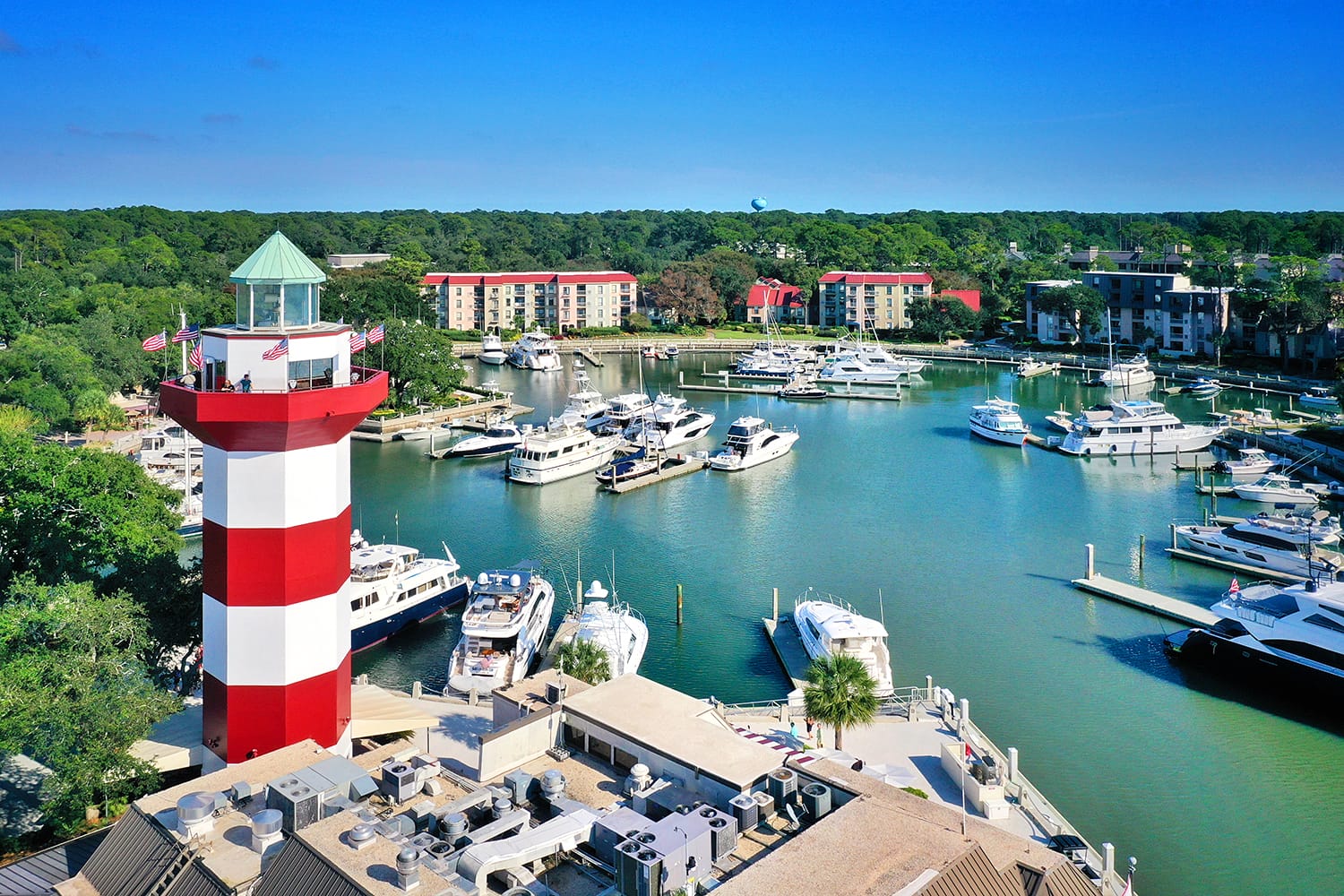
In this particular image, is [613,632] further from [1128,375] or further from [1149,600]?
[1128,375]

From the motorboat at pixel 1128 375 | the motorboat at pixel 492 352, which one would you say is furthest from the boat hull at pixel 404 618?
the motorboat at pixel 492 352

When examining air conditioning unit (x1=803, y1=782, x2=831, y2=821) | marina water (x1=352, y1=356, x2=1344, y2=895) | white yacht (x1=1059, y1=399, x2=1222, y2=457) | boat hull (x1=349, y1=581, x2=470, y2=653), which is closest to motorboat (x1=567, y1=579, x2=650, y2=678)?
marina water (x1=352, y1=356, x2=1344, y2=895)

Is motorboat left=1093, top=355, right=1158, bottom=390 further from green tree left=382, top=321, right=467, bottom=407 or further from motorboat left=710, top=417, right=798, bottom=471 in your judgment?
green tree left=382, top=321, right=467, bottom=407

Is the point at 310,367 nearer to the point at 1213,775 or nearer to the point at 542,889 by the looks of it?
the point at 542,889

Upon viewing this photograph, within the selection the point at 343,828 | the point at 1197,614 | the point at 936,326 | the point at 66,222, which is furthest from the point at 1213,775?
the point at 66,222

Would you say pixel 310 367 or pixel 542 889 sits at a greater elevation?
pixel 310 367

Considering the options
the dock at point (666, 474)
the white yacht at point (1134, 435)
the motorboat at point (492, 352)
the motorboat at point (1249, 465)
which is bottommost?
the dock at point (666, 474)

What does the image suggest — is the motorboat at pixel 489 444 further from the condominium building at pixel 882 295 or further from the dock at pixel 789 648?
the condominium building at pixel 882 295
